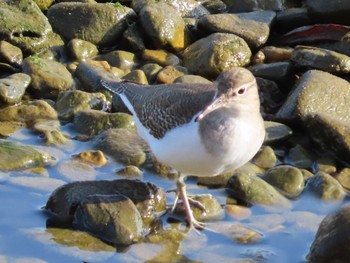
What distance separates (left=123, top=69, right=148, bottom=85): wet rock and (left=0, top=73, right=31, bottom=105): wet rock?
129 cm

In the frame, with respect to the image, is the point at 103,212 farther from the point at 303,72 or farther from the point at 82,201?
the point at 303,72

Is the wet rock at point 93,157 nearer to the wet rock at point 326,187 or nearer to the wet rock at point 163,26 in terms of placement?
the wet rock at point 326,187

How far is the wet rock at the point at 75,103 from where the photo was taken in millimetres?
9242

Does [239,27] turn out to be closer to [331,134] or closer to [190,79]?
[190,79]

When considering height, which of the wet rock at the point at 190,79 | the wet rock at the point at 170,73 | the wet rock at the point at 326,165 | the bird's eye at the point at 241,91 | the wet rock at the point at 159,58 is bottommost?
the wet rock at the point at 326,165

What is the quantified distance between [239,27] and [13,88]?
341cm

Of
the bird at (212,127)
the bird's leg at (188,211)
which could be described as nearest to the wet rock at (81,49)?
the bird at (212,127)

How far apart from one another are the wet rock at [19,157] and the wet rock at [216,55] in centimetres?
300

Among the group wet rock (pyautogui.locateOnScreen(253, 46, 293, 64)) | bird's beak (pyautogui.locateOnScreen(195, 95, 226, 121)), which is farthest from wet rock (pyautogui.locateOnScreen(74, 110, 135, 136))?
wet rock (pyautogui.locateOnScreen(253, 46, 293, 64))

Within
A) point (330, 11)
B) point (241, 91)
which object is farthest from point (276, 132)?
point (330, 11)

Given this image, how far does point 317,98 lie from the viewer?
364 inches

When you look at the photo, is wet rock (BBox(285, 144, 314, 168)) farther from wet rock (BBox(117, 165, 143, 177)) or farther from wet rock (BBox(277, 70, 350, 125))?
wet rock (BBox(117, 165, 143, 177))

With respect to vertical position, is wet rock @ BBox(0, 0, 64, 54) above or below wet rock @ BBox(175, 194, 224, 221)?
above

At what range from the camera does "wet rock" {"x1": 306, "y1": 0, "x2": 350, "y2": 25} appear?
11.2 meters
